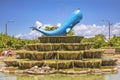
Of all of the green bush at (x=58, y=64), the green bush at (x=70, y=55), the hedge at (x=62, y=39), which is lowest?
the green bush at (x=58, y=64)

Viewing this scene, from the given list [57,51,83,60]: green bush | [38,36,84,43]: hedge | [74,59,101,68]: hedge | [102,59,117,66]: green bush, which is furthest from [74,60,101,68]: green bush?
[38,36,84,43]: hedge

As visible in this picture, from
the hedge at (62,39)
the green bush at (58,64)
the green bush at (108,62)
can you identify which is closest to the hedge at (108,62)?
the green bush at (108,62)

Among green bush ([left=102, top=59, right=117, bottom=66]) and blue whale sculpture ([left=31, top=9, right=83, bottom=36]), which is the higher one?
blue whale sculpture ([left=31, top=9, right=83, bottom=36])

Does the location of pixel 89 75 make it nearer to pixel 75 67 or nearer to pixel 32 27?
pixel 75 67

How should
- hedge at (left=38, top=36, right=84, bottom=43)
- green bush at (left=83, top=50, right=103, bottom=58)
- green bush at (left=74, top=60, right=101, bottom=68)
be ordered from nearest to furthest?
green bush at (left=74, top=60, right=101, bottom=68), green bush at (left=83, top=50, right=103, bottom=58), hedge at (left=38, top=36, right=84, bottom=43)

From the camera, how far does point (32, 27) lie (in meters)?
33.7

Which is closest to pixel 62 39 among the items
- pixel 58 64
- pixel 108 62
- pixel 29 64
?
pixel 108 62

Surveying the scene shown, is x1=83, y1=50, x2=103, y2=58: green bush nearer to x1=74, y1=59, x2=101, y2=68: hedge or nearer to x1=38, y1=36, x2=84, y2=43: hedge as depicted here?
x1=74, y1=59, x2=101, y2=68: hedge

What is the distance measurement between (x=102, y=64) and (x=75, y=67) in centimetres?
271

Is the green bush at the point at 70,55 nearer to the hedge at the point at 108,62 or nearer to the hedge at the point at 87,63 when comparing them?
the hedge at the point at 87,63

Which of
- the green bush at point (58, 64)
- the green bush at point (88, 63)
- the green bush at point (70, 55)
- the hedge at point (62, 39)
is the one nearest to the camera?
the green bush at point (58, 64)

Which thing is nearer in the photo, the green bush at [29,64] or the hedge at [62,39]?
the green bush at [29,64]

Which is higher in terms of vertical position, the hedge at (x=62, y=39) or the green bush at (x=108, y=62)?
the hedge at (x=62, y=39)

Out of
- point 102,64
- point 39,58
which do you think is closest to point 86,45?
point 102,64
